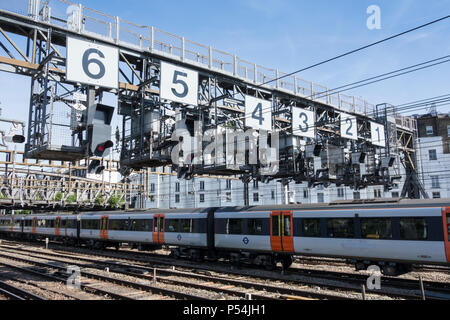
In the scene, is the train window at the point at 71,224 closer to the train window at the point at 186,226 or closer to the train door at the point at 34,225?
the train door at the point at 34,225

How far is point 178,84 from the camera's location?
17.2 meters

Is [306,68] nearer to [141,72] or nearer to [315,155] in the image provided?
[315,155]

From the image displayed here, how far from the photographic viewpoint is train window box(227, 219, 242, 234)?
1738cm

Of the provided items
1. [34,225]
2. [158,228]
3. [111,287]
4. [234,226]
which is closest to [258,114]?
[234,226]

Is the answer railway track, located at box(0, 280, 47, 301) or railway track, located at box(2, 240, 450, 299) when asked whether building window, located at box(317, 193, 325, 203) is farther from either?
railway track, located at box(0, 280, 47, 301)

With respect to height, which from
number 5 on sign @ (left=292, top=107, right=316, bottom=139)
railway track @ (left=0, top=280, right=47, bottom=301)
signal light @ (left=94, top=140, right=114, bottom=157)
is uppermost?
number 5 on sign @ (left=292, top=107, right=316, bottom=139)

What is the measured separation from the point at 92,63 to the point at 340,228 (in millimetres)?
11723

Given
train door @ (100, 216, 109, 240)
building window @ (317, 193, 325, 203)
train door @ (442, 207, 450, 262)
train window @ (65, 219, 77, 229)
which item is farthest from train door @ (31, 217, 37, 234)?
train door @ (442, 207, 450, 262)

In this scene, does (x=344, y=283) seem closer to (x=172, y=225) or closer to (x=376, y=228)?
(x=376, y=228)

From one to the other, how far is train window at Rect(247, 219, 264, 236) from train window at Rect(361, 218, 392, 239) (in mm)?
4557

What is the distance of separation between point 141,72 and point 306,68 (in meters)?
9.87

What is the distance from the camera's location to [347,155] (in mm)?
23922

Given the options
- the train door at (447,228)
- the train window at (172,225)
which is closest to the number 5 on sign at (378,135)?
the train door at (447,228)
